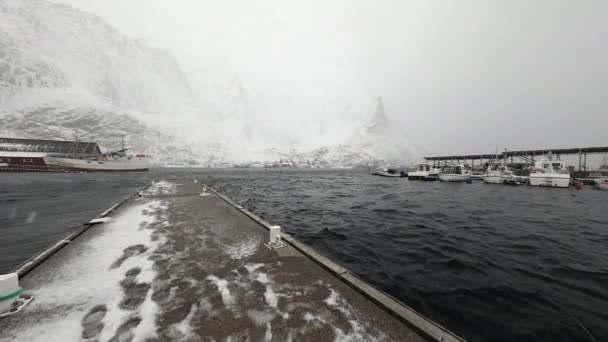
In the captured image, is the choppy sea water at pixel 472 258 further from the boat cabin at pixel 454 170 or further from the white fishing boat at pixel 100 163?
the white fishing boat at pixel 100 163

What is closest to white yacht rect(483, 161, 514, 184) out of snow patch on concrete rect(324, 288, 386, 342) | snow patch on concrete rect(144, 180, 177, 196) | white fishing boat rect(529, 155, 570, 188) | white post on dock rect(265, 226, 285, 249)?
white fishing boat rect(529, 155, 570, 188)

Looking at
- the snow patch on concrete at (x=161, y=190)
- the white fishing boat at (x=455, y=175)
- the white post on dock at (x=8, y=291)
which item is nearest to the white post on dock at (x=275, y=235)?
the white post on dock at (x=8, y=291)

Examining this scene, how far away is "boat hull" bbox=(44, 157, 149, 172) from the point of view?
50.6 meters

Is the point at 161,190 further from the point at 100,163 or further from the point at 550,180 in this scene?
the point at 100,163

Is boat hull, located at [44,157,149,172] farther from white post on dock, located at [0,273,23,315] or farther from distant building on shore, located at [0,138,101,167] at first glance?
white post on dock, located at [0,273,23,315]

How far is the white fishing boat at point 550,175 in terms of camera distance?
3209cm

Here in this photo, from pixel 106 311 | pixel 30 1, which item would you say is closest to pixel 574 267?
pixel 106 311

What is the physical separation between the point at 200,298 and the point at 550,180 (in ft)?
165

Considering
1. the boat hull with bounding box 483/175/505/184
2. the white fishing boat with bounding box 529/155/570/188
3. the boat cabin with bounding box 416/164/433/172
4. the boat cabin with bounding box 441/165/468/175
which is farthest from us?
the boat cabin with bounding box 416/164/433/172

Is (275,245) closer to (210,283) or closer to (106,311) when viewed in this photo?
(210,283)

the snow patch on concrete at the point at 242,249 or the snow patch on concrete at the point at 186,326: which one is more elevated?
the snow patch on concrete at the point at 186,326

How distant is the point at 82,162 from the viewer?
51.6 metres

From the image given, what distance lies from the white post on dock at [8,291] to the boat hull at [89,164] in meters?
69.7

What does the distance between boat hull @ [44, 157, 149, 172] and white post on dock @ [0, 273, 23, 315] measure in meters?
69.7
